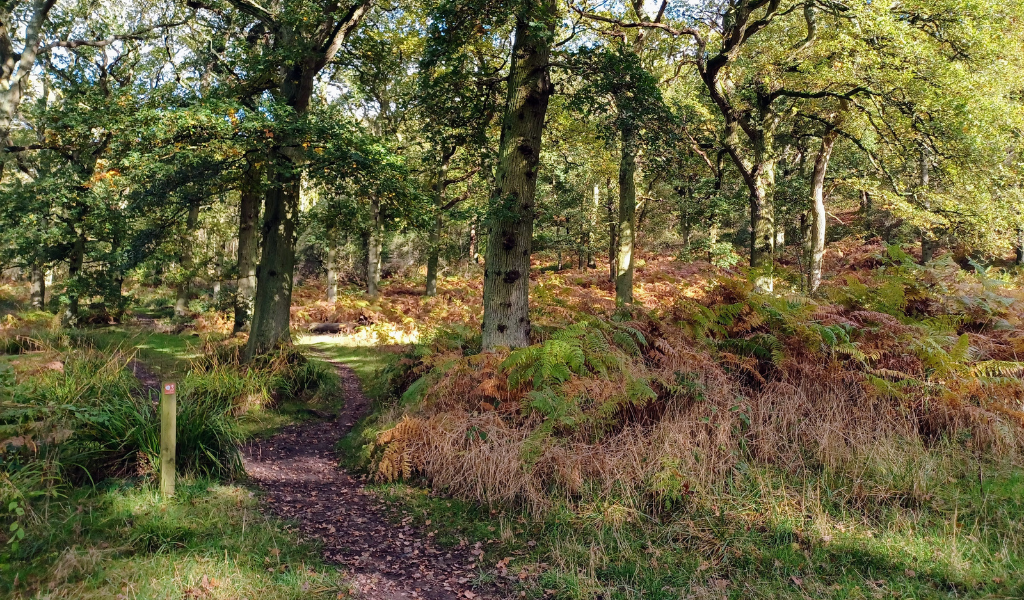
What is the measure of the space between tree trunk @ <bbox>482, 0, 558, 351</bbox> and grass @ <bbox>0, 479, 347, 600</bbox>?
401cm

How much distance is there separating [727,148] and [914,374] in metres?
Result: 7.39

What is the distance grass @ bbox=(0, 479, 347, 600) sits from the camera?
9.86 feet

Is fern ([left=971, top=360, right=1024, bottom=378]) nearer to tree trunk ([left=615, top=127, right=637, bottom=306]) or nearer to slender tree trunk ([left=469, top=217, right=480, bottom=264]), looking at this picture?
tree trunk ([left=615, top=127, right=637, bottom=306])

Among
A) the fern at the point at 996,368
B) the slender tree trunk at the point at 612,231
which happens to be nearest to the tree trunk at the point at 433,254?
the slender tree trunk at the point at 612,231

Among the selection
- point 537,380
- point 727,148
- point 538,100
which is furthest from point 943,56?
point 537,380

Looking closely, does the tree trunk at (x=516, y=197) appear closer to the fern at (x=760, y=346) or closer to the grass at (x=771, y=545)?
the fern at (x=760, y=346)

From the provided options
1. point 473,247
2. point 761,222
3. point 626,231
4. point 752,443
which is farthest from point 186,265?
point 752,443

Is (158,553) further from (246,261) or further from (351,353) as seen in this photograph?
(246,261)

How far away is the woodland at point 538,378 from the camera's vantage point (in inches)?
140

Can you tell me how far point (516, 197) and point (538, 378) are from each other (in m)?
2.80

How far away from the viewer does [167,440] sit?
4105 millimetres

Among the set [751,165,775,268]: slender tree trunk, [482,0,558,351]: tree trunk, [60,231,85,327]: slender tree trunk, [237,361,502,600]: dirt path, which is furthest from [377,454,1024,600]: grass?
[60,231,85,327]: slender tree trunk

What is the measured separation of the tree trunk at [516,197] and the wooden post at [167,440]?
4053 millimetres

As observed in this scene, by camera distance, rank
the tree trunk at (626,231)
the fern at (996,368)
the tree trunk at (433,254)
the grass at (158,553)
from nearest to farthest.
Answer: the grass at (158,553)
the fern at (996,368)
the tree trunk at (626,231)
the tree trunk at (433,254)
